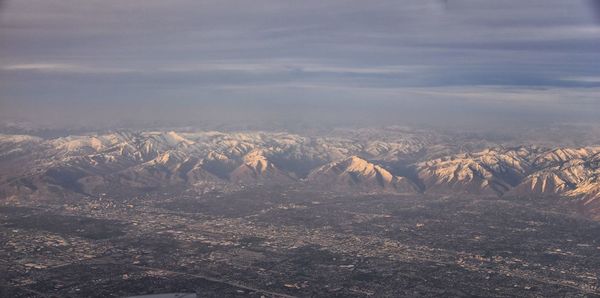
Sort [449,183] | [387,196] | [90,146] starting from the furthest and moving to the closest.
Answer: [90,146], [449,183], [387,196]

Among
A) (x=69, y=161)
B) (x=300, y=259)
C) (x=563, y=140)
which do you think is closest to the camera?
(x=300, y=259)

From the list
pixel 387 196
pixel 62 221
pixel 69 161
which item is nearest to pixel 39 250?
pixel 62 221

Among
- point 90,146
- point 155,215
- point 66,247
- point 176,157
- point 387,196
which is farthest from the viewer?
point 90,146

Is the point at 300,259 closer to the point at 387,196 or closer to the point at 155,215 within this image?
the point at 155,215

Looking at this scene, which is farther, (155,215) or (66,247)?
(155,215)

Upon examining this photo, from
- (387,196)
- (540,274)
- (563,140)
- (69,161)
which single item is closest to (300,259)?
(540,274)

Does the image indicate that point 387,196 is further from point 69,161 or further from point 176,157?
point 69,161
